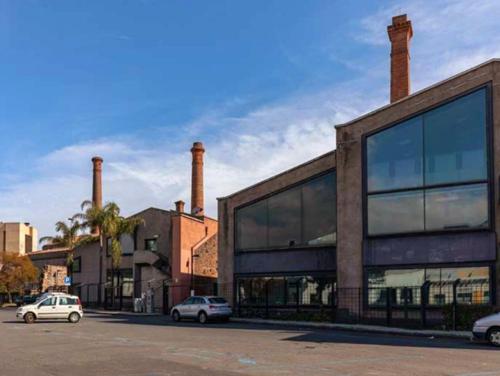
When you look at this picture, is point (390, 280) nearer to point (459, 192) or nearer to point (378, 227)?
point (378, 227)

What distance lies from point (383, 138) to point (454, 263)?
6746mm

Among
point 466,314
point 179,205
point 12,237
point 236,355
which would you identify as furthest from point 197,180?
point 12,237

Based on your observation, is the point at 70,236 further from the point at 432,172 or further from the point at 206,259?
the point at 432,172

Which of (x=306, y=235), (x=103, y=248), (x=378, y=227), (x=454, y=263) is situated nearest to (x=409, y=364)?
(x=454, y=263)

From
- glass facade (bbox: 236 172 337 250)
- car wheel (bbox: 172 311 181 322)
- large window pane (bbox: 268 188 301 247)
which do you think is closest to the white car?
car wheel (bbox: 172 311 181 322)

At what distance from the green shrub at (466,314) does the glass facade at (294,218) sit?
7.39 metres

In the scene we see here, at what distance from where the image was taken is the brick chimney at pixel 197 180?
56312 millimetres

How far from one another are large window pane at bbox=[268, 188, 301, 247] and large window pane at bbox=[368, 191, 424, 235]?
181 inches

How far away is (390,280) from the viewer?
2869cm

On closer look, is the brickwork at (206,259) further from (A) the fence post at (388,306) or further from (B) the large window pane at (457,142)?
(B) the large window pane at (457,142)

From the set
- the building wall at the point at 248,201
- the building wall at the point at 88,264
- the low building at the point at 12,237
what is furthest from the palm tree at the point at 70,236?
the low building at the point at 12,237

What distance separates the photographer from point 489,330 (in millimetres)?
19688

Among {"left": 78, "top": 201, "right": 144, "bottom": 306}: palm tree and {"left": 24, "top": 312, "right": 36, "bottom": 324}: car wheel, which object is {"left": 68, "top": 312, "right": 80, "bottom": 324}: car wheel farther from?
{"left": 78, "top": 201, "right": 144, "bottom": 306}: palm tree

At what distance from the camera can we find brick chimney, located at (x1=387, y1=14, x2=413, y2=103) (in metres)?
37.4
